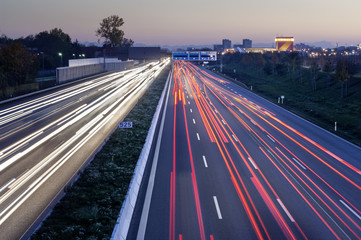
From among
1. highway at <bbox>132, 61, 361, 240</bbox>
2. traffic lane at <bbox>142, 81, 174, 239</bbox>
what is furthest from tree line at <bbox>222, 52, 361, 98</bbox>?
traffic lane at <bbox>142, 81, 174, 239</bbox>

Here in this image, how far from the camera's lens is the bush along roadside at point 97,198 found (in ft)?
44.4

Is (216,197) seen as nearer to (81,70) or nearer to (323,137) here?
(323,137)

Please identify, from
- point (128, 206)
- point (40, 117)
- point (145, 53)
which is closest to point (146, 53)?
point (145, 53)

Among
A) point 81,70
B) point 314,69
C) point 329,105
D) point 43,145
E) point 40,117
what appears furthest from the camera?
point 81,70

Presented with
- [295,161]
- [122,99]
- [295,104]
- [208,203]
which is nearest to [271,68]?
[295,104]

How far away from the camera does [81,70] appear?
79.9 metres

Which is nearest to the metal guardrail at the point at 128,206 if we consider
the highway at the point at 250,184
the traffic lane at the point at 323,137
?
the highway at the point at 250,184

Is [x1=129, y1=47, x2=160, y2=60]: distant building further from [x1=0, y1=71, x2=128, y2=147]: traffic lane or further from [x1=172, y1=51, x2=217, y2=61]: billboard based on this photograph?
[x1=0, y1=71, x2=128, y2=147]: traffic lane

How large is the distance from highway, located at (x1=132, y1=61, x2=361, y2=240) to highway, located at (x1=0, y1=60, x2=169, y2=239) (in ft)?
15.5

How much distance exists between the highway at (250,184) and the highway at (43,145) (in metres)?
4.74

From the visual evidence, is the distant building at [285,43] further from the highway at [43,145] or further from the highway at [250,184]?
the highway at [250,184]

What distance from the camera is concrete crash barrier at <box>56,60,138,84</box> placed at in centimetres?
6675

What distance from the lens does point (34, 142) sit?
26.8 m

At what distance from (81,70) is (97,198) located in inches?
2658
